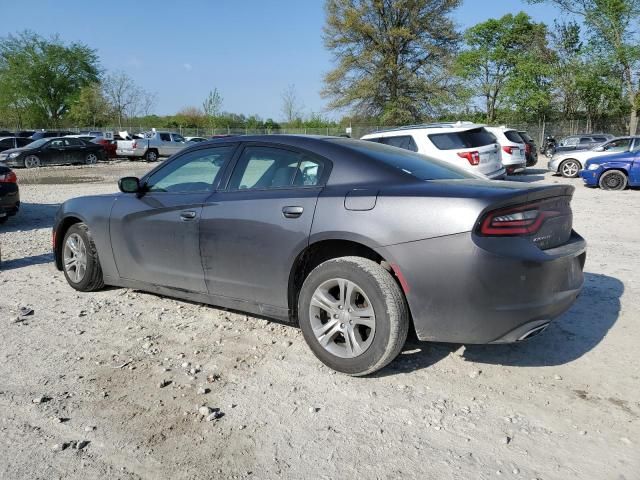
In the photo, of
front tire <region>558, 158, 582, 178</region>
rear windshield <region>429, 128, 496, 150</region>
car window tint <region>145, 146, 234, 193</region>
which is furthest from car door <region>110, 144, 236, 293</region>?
front tire <region>558, 158, 582, 178</region>

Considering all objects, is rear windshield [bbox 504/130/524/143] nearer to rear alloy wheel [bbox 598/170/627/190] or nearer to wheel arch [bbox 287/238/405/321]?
rear alloy wheel [bbox 598/170/627/190]

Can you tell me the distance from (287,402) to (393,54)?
4266cm

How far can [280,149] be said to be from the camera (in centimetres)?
386

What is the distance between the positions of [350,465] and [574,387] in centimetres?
158

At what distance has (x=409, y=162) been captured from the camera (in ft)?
12.3

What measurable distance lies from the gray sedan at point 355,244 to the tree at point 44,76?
58.9 metres

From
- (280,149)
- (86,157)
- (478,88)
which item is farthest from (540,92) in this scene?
(280,149)

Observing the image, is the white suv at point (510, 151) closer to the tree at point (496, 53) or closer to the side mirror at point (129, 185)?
the side mirror at point (129, 185)

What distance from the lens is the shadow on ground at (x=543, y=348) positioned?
3.56 metres

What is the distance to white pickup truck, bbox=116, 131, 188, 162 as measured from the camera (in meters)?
30.6

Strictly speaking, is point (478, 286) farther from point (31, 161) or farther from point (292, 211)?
point (31, 161)

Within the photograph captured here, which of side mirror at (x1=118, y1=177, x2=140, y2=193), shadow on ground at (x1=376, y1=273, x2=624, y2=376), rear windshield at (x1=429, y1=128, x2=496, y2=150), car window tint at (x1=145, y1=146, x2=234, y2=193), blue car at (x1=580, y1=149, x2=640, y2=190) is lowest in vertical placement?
shadow on ground at (x1=376, y1=273, x2=624, y2=376)

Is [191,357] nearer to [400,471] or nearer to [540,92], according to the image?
[400,471]

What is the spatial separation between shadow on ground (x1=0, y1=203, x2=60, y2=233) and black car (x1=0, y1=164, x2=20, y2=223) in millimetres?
298
